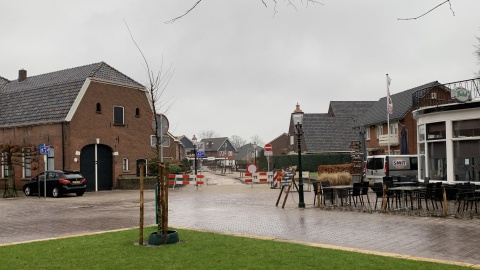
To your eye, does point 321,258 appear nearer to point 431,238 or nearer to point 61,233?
point 431,238

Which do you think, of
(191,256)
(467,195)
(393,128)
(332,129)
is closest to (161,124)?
(191,256)

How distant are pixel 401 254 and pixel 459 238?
2.38 m

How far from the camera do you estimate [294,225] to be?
11945 millimetres

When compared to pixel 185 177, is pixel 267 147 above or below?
above

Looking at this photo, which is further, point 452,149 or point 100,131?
point 100,131

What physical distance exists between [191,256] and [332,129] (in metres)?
51.9

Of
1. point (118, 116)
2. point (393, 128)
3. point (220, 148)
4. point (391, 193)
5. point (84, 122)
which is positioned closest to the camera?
point (391, 193)

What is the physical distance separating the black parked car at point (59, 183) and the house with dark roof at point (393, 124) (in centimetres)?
2479

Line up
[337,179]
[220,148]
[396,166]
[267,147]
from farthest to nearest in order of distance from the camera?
1. [220,148]
2. [267,147]
3. [337,179]
4. [396,166]

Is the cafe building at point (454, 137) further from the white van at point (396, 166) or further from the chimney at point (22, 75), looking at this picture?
the chimney at point (22, 75)

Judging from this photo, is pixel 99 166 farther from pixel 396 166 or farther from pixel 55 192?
pixel 396 166

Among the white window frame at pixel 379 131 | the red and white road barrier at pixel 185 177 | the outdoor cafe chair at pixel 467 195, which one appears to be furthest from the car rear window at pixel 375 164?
the white window frame at pixel 379 131

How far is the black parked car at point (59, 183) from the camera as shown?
933 inches

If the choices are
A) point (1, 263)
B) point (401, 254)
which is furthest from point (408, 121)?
point (1, 263)
